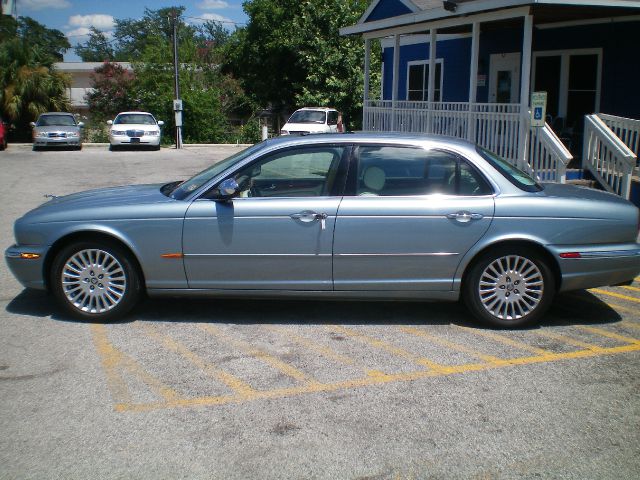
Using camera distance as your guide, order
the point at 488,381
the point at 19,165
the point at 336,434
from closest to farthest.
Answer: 1. the point at 336,434
2. the point at 488,381
3. the point at 19,165

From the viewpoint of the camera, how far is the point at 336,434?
4.00m

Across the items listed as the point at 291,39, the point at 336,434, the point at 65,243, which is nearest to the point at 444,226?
the point at 336,434

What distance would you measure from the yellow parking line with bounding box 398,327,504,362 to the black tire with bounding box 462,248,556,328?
1.48ft

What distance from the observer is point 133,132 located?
26672 millimetres

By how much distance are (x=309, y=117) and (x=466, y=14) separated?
1362 centimetres

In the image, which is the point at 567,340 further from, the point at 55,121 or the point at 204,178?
the point at 55,121

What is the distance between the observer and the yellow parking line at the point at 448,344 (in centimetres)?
517

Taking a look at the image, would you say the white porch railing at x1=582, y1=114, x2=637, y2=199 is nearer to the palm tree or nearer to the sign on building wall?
the palm tree

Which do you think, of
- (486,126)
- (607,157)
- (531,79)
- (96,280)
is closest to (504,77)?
(531,79)

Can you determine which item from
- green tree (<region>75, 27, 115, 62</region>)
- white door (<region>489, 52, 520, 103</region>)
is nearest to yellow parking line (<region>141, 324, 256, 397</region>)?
white door (<region>489, 52, 520, 103</region>)

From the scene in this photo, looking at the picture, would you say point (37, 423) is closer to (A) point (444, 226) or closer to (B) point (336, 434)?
(B) point (336, 434)

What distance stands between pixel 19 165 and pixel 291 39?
16903mm

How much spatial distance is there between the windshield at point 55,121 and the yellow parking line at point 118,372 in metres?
23.8

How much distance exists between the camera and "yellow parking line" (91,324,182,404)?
452 cm
